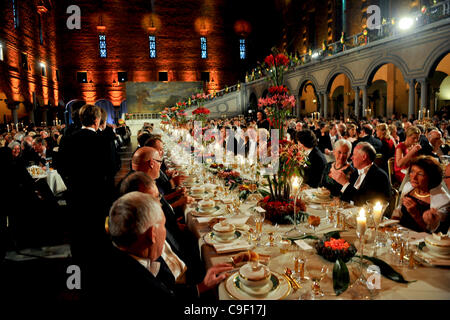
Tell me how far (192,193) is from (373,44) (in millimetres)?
11469

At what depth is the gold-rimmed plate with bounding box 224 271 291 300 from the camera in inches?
57.5

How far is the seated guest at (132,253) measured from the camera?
120 cm

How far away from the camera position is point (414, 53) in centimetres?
1048

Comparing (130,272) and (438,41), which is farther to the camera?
(438,41)

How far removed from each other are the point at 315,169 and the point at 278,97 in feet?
5.97

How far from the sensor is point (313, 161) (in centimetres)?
393

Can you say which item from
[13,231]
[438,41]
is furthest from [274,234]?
[438,41]

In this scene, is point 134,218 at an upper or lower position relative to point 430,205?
upper

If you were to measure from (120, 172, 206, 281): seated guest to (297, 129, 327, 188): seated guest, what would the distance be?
5.52 feet

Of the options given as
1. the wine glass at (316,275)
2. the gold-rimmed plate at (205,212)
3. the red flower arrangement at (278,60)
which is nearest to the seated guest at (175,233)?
the gold-rimmed plate at (205,212)

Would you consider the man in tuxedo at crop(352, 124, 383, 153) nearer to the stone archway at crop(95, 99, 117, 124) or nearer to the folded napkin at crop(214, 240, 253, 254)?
the folded napkin at crop(214, 240, 253, 254)

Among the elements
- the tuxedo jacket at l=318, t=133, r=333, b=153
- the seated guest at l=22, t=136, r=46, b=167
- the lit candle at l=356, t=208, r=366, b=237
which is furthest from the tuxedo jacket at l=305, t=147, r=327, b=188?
the seated guest at l=22, t=136, r=46, b=167

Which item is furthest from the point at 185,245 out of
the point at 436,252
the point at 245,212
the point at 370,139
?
the point at 370,139

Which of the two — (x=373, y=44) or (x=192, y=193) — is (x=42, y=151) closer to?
(x=192, y=193)
